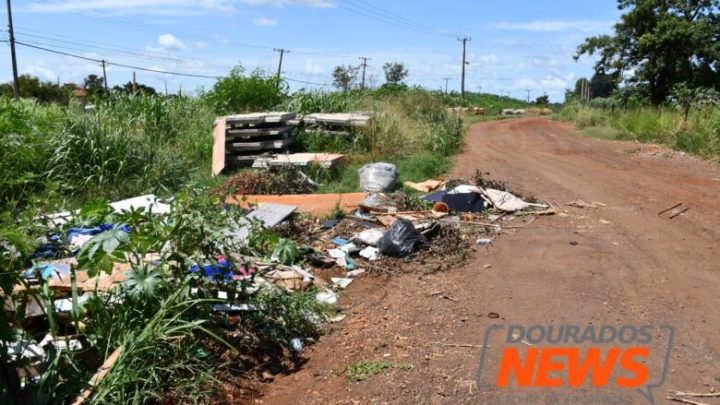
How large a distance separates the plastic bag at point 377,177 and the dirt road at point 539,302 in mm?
2291

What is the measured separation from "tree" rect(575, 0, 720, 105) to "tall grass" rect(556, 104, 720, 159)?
382 centimetres

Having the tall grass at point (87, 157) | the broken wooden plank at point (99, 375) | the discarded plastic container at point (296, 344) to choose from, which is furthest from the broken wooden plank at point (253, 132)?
the broken wooden plank at point (99, 375)

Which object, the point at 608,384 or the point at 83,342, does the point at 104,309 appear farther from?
the point at 608,384

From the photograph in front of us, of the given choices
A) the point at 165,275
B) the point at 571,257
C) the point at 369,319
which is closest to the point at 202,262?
the point at 165,275

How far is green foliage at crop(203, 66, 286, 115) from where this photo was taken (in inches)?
546

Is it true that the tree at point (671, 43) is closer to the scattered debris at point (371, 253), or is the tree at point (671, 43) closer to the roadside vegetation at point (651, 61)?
the roadside vegetation at point (651, 61)

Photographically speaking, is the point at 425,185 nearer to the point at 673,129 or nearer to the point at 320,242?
the point at 320,242

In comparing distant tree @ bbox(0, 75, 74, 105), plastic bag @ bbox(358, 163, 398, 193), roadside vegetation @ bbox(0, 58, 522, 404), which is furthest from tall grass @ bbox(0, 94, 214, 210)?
distant tree @ bbox(0, 75, 74, 105)

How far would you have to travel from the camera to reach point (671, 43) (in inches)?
941

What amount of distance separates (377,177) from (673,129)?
10369 mm

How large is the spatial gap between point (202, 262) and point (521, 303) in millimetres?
2402

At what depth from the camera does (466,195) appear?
7.32 meters

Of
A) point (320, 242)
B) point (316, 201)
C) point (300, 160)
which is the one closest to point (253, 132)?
point (300, 160)

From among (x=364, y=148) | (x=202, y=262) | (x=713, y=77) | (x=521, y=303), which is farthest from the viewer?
(x=713, y=77)
